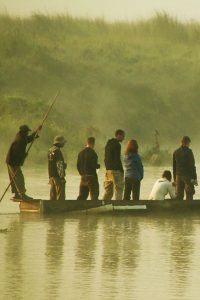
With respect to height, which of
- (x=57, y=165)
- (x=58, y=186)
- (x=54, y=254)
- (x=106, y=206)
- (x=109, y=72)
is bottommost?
(x=54, y=254)

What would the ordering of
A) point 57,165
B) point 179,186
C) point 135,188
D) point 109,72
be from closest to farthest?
point 57,165
point 135,188
point 179,186
point 109,72

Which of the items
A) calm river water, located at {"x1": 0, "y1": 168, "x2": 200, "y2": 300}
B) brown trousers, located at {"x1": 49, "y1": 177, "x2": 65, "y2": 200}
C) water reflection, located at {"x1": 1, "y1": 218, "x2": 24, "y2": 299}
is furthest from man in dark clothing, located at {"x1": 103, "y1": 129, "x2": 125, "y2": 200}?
water reflection, located at {"x1": 1, "y1": 218, "x2": 24, "y2": 299}

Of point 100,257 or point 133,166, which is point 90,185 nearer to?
point 133,166

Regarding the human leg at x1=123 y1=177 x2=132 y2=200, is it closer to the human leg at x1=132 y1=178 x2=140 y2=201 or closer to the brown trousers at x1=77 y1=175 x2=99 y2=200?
the human leg at x1=132 y1=178 x2=140 y2=201

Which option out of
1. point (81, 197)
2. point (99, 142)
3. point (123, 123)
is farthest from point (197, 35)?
point (81, 197)

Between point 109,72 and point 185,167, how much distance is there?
174ft

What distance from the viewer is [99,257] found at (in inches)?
664

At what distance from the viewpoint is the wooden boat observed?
Result: 22375 mm

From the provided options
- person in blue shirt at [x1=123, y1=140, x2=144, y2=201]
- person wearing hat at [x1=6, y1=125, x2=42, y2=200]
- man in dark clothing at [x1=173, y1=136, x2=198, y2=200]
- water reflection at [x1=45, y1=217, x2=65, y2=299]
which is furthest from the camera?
man in dark clothing at [x1=173, y1=136, x2=198, y2=200]

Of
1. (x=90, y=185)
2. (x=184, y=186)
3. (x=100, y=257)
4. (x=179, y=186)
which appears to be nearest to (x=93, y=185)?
(x=90, y=185)

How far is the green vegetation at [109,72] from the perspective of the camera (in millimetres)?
68125

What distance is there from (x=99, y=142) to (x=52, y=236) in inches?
1406

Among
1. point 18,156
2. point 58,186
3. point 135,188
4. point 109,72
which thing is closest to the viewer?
point 18,156

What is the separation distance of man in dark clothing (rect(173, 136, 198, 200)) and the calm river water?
1207 millimetres
